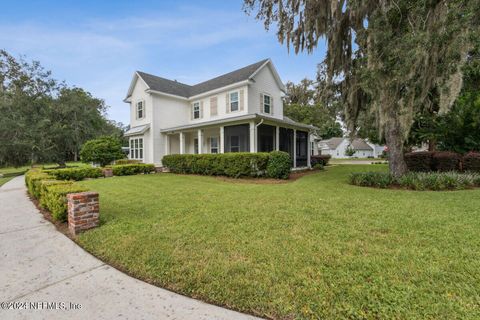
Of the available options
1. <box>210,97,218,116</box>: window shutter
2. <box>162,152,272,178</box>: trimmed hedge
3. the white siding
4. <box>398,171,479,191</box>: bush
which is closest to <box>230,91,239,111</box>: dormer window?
the white siding

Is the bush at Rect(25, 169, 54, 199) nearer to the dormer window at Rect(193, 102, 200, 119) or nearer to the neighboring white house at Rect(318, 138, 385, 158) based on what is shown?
the dormer window at Rect(193, 102, 200, 119)

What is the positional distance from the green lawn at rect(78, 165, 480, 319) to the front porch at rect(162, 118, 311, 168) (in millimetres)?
7518

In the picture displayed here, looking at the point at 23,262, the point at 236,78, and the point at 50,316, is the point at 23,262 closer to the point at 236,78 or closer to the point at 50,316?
the point at 50,316

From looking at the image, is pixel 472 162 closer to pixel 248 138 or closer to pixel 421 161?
pixel 421 161

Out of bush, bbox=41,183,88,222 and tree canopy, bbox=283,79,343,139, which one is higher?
tree canopy, bbox=283,79,343,139

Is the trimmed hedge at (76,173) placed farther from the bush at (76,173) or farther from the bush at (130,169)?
the bush at (130,169)

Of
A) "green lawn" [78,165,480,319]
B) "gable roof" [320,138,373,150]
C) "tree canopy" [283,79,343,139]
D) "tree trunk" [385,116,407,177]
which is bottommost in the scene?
"green lawn" [78,165,480,319]

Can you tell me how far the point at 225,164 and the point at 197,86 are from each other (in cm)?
977

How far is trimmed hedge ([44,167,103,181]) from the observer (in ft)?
36.4

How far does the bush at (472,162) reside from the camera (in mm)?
10086

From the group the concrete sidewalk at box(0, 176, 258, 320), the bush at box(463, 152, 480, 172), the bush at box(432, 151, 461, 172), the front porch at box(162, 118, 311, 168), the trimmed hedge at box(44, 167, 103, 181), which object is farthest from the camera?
the front porch at box(162, 118, 311, 168)

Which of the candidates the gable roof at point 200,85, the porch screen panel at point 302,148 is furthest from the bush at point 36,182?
the porch screen panel at point 302,148

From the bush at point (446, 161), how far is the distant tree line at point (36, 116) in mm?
27924

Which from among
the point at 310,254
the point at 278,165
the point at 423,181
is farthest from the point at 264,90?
the point at 310,254
